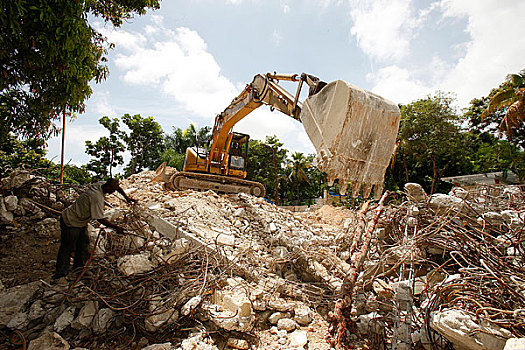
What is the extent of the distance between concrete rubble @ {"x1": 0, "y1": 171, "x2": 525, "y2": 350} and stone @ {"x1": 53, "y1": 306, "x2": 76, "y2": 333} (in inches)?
0.4

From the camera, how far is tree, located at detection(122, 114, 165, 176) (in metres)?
22.5

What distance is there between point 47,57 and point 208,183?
16.4 feet

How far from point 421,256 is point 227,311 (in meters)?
2.75

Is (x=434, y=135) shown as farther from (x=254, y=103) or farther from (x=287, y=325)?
(x=287, y=325)

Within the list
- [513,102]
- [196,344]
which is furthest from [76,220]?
[513,102]

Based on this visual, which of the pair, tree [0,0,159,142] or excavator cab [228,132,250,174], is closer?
tree [0,0,159,142]

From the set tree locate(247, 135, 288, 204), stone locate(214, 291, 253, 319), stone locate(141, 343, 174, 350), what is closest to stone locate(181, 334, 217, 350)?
stone locate(141, 343, 174, 350)

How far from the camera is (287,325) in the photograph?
11.2 feet

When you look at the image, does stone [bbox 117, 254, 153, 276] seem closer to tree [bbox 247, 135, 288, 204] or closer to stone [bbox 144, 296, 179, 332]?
stone [bbox 144, 296, 179, 332]

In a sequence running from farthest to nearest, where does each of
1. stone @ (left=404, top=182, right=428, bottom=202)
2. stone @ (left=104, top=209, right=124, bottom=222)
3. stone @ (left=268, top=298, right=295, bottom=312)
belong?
stone @ (left=104, top=209, right=124, bottom=222) < stone @ (left=404, top=182, right=428, bottom=202) < stone @ (left=268, top=298, right=295, bottom=312)

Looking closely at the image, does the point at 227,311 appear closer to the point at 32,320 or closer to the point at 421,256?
the point at 32,320

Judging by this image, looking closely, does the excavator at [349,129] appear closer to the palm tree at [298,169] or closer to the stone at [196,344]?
the stone at [196,344]

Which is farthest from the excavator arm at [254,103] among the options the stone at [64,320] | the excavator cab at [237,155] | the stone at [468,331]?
the stone at [64,320]

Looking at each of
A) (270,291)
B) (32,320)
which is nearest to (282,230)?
(270,291)
